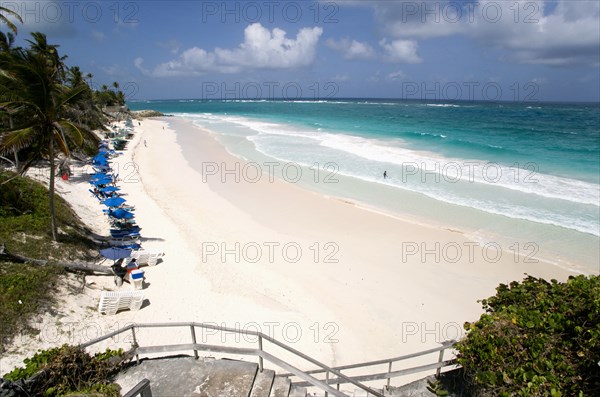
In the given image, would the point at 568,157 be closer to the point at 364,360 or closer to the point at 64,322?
the point at 364,360

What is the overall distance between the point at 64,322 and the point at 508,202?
21361 millimetres

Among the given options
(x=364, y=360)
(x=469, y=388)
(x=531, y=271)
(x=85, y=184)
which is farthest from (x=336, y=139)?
(x=469, y=388)

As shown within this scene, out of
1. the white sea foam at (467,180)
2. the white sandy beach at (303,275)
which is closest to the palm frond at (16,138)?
the white sandy beach at (303,275)

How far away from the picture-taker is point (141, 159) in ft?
103

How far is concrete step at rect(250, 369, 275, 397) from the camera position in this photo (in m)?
5.32

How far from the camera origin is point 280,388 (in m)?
5.52

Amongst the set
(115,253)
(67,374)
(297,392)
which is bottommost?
(297,392)

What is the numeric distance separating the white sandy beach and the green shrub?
13.0 ft

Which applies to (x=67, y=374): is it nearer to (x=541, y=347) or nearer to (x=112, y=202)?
(x=541, y=347)

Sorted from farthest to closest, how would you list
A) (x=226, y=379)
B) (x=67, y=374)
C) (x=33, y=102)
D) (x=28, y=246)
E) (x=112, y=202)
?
(x=112, y=202) → (x=33, y=102) → (x=28, y=246) → (x=226, y=379) → (x=67, y=374)

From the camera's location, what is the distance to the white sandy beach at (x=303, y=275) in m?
9.41

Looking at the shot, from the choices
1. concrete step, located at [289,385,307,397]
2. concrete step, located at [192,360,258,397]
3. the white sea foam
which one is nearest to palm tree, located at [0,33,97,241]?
concrete step, located at [192,360,258,397]

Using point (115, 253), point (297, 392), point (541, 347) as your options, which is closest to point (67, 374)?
point (297, 392)

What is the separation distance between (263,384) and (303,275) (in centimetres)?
701
